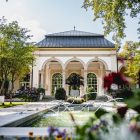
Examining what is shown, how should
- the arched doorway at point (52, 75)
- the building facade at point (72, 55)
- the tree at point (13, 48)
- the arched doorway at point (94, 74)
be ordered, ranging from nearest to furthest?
the tree at point (13, 48) < the building facade at point (72, 55) < the arched doorway at point (52, 75) < the arched doorway at point (94, 74)

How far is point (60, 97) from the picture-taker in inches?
1226

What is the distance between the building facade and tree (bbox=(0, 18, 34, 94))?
30.4 feet

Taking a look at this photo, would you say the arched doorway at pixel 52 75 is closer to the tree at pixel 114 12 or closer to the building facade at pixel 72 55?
the building facade at pixel 72 55

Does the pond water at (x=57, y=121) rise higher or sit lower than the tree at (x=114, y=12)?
lower

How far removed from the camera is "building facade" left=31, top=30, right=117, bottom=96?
35.9 m

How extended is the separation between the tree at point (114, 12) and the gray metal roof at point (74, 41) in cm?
1852

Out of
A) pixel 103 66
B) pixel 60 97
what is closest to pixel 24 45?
pixel 60 97

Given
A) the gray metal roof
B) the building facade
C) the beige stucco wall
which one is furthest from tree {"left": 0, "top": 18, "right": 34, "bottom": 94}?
the gray metal roof

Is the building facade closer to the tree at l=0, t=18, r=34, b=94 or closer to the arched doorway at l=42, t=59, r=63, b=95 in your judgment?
the arched doorway at l=42, t=59, r=63, b=95

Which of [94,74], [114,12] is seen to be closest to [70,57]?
[94,74]

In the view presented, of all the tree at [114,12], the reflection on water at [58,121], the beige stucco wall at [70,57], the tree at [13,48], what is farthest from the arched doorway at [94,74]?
the reflection on water at [58,121]

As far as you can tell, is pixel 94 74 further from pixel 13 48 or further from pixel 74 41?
pixel 13 48

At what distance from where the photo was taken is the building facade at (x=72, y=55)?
35906 millimetres

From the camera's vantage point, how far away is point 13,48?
2436cm
